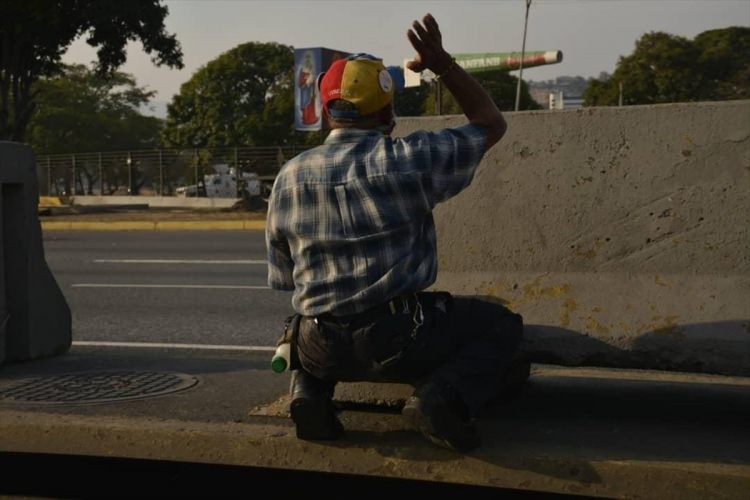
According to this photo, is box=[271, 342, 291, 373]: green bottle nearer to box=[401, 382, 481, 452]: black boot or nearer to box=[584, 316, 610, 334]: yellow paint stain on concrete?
box=[401, 382, 481, 452]: black boot

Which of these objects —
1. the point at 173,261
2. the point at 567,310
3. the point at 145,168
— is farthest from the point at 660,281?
the point at 145,168

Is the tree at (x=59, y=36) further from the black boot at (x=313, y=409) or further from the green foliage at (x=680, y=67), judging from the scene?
the green foliage at (x=680, y=67)

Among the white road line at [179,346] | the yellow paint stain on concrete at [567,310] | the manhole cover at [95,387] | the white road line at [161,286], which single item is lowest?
the white road line at [161,286]

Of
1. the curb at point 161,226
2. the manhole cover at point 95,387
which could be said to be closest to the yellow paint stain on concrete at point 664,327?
the manhole cover at point 95,387

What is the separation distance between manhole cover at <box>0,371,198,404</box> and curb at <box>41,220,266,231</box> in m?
16.7

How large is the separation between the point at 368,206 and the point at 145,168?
37.1 m

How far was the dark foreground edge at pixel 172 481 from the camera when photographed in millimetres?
3977

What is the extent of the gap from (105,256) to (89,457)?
11387 millimetres

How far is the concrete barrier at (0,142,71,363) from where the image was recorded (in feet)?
17.3

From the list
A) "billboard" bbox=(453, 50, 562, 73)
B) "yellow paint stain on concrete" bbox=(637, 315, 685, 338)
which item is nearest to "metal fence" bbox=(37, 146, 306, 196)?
"billboard" bbox=(453, 50, 562, 73)

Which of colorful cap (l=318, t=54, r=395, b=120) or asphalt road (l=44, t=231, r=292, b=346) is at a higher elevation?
colorful cap (l=318, t=54, r=395, b=120)

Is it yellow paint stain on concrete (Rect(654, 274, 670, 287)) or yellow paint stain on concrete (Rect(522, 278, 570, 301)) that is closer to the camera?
yellow paint stain on concrete (Rect(654, 274, 670, 287))

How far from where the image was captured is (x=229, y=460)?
370 cm

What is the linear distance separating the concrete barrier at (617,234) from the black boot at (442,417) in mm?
601
